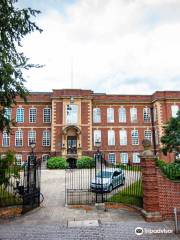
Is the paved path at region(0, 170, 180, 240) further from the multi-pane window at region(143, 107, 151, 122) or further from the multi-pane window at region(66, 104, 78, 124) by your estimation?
the multi-pane window at region(143, 107, 151, 122)

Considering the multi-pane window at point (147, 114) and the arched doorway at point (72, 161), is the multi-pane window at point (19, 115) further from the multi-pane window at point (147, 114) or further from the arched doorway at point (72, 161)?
the multi-pane window at point (147, 114)

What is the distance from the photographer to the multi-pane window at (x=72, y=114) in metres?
34.9

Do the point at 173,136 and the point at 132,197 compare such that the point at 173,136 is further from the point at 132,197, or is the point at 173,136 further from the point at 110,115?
the point at 110,115

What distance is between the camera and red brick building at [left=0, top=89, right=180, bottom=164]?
34.7 metres

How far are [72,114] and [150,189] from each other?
84.6 ft

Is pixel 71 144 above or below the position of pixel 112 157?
above

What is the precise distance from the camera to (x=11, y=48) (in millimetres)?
10492

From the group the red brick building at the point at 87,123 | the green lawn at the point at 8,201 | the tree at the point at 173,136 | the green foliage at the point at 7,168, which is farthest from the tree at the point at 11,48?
the red brick building at the point at 87,123

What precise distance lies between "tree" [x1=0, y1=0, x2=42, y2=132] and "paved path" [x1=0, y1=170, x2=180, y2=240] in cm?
407

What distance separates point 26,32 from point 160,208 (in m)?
9.56

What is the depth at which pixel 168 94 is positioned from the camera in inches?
1409

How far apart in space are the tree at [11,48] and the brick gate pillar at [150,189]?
242 inches

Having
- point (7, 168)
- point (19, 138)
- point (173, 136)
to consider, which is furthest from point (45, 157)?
point (7, 168)

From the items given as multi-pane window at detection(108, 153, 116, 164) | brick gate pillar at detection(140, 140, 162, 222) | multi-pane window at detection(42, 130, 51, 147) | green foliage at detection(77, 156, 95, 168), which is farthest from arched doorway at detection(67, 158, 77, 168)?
brick gate pillar at detection(140, 140, 162, 222)
